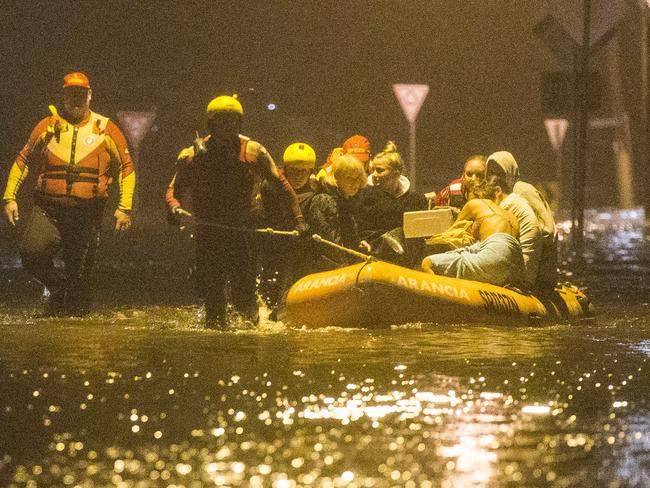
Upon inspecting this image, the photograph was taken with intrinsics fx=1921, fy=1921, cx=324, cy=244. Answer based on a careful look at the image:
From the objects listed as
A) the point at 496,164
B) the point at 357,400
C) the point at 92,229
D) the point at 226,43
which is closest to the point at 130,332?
the point at 92,229

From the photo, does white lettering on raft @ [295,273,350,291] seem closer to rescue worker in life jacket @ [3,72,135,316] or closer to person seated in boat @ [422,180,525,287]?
person seated in boat @ [422,180,525,287]

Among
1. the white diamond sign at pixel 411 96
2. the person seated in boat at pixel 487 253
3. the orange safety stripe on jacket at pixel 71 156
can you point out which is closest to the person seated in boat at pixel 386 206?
the person seated in boat at pixel 487 253

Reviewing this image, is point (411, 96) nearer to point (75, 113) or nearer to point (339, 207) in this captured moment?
point (339, 207)

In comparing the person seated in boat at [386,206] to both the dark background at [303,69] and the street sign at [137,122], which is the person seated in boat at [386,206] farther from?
the dark background at [303,69]

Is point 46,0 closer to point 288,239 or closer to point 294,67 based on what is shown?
point 294,67

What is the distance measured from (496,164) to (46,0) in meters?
36.0

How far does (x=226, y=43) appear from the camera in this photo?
5450 centimetres

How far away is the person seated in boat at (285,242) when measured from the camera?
50.8ft

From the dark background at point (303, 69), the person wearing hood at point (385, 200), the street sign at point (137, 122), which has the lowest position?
the person wearing hood at point (385, 200)

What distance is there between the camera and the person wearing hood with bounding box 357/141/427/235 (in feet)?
50.0

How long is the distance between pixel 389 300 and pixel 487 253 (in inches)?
50.2

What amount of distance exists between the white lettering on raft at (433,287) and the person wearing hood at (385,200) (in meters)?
0.90

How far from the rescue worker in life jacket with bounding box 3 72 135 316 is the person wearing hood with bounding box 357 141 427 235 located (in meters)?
1.92

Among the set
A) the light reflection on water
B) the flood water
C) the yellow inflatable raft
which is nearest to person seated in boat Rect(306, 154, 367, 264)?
the yellow inflatable raft
